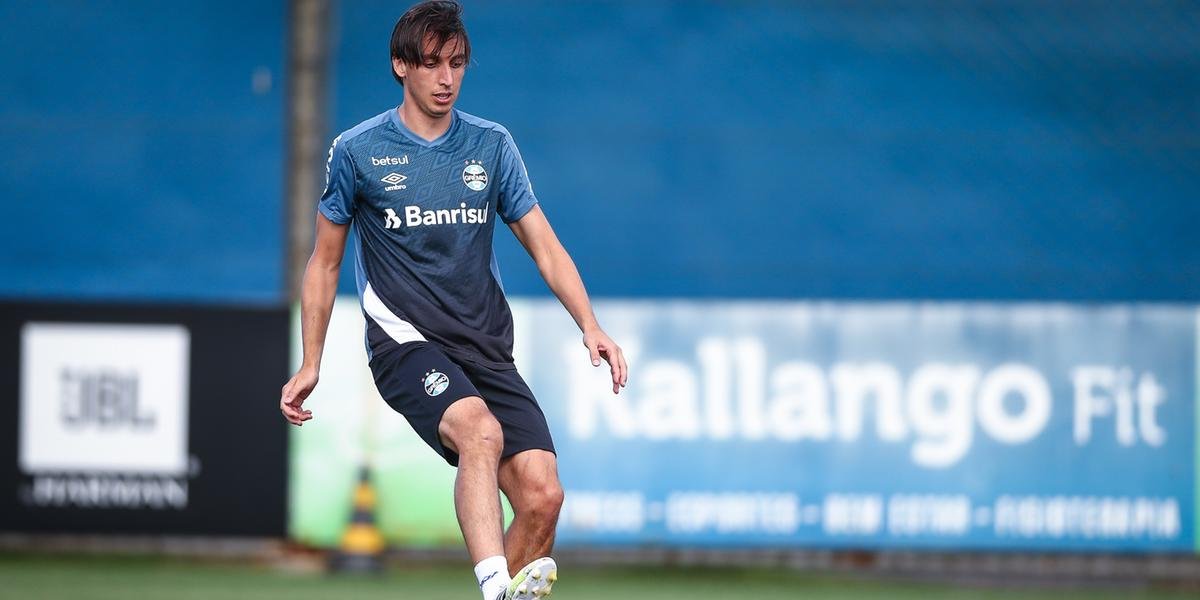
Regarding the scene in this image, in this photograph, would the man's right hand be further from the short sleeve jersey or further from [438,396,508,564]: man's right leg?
[438,396,508,564]: man's right leg

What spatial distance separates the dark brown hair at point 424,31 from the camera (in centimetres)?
518

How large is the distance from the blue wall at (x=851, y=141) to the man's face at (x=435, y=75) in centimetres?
595

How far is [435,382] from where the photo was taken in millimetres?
5297

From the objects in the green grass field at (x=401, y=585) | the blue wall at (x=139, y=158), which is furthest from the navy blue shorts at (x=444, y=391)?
the blue wall at (x=139, y=158)

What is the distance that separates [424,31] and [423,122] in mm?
329

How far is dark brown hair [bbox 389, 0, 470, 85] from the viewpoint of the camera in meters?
5.18

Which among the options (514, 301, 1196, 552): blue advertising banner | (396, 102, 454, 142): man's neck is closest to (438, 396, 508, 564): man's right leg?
(396, 102, 454, 142): man's neck

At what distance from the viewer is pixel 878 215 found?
1134 cm

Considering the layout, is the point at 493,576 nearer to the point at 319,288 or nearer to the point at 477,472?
the point at 477,472

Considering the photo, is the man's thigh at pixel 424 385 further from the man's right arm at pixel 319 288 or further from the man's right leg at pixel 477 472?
the man's right arm at pixel 319 288

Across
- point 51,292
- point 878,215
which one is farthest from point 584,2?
point 51,292

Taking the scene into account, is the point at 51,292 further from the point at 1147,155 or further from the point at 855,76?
the point at 1147,155

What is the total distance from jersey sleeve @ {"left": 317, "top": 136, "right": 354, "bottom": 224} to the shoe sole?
4.14ft

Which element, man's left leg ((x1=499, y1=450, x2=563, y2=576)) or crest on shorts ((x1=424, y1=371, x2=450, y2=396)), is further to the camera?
man's left leg ((x1=499, y1=450, x2=563, y2=576))
